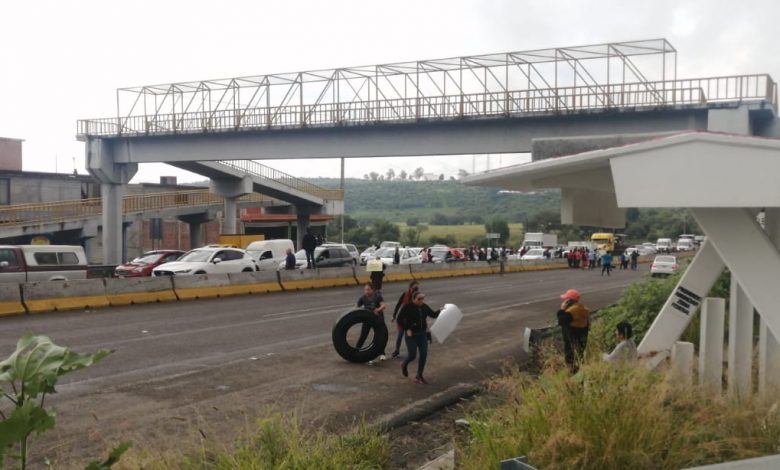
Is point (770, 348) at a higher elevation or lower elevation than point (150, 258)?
lower

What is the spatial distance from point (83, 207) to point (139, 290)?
31.8 meters

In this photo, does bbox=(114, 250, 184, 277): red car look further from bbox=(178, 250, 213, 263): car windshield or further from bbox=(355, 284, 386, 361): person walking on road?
bbox=(355, 284, 386, 361): person walking on road

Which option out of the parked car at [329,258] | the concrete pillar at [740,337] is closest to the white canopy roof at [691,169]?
the concrete pillar at [740,337]

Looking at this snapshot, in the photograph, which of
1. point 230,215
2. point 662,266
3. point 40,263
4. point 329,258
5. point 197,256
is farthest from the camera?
point 230,215

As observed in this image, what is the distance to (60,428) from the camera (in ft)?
29.1

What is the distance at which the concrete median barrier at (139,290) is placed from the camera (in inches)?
896

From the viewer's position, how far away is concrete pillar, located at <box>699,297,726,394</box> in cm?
925

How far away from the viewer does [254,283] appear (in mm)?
28062

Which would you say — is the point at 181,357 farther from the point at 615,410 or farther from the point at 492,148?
the point at 492,148

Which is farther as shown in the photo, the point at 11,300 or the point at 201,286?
the point at 201,286

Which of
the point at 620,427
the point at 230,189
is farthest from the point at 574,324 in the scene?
the point at 230,189

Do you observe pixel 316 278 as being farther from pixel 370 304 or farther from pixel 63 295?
pixel 370 304

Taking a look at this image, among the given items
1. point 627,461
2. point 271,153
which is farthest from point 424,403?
point 271,153

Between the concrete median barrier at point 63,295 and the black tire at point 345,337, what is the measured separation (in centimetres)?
1076
